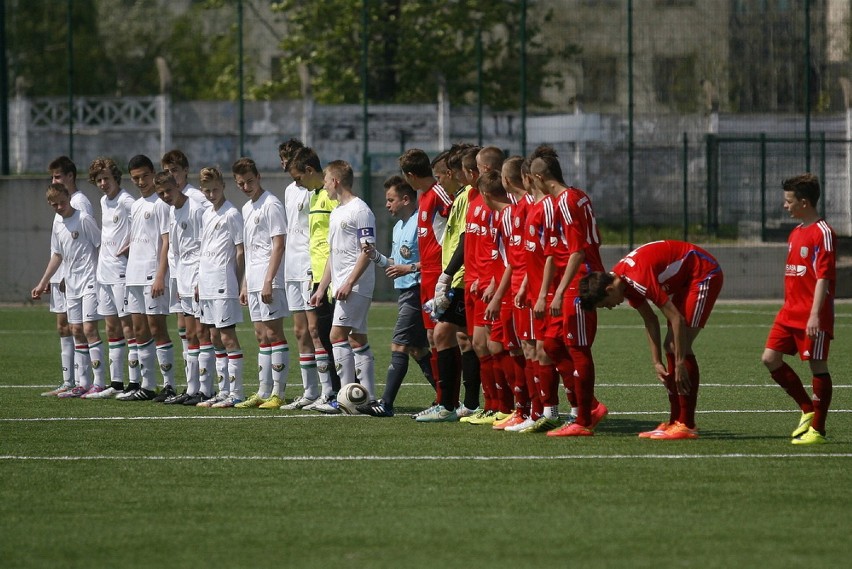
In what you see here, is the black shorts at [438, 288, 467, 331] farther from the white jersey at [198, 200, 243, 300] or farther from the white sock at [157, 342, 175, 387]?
the white sock at [157, 342, 175, 387]

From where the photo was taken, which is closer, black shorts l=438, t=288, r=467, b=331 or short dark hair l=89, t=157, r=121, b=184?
black shorts l=438, t=288, r=467, b=331

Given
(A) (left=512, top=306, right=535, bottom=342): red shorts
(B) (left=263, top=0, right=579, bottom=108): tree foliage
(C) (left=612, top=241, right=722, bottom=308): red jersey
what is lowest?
(A) (left=512, top=306, right=535, bottom=342): red shorts

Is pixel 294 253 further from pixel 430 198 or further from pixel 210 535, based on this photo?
pixel 210 535

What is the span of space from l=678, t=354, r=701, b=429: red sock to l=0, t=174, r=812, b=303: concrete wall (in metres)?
16.0

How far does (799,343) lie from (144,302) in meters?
6.24

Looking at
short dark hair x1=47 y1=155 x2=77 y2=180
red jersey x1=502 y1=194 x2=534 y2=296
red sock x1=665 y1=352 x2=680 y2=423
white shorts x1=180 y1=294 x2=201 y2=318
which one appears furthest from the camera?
short dark hair x1=47 y1=155 x2=77 y2=180

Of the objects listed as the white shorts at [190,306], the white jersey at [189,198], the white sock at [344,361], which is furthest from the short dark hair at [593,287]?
the white jersey at [189,198]

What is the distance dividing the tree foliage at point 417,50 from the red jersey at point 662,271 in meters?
17.8

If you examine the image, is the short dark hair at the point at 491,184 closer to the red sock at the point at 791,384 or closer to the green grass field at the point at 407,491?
the green grass field at the point at 407,491

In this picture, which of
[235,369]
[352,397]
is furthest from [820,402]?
[235,369]

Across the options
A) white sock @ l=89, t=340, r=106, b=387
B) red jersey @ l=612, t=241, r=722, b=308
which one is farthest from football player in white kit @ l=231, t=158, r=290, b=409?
red jersey @ l=612, t=241, r=722, b=308

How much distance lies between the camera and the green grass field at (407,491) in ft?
19.7

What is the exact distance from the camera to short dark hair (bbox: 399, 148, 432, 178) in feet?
35.1

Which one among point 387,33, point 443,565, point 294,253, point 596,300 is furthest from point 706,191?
point 443,565
